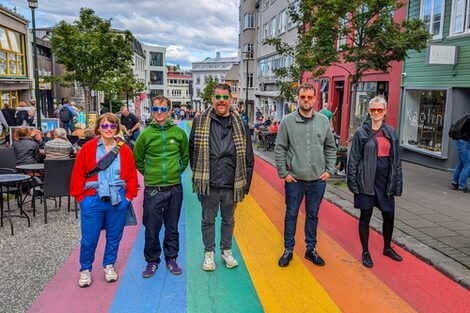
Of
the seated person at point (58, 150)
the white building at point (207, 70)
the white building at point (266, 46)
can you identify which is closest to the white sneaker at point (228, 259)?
the seated person at point (58, 150)

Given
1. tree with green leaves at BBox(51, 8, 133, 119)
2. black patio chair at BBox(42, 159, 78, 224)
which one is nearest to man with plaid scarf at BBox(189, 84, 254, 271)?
black patio chair at BBox(42, 159, 78, 224)

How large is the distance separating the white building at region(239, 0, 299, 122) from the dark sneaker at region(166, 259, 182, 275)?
22.2 m

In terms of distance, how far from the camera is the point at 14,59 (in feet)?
68.5

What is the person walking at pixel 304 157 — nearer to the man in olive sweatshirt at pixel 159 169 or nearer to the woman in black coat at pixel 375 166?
the woman in black coat at pixel 375 166

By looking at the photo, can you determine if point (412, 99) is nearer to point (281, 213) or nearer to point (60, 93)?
point (281, 213)

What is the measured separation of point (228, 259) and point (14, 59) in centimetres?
2031

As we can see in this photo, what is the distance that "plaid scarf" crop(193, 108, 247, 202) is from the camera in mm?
4445

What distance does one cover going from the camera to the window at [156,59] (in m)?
95.2

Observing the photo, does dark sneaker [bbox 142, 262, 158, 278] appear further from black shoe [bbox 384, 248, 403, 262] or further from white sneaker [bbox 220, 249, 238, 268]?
black shoe [bbox 384, 248, 403, 262]

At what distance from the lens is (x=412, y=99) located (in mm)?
14344

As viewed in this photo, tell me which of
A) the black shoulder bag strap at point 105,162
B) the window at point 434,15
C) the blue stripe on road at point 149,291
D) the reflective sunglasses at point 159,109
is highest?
the window at point 434,15

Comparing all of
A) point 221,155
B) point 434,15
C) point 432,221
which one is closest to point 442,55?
point 434,15

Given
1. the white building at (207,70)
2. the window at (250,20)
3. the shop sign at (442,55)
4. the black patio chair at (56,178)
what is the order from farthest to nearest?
the white building at (207,70)
the window at (250,20)
the shop sign at (442,55)
the black patio chair at (56,178)

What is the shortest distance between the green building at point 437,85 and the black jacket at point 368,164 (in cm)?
789
